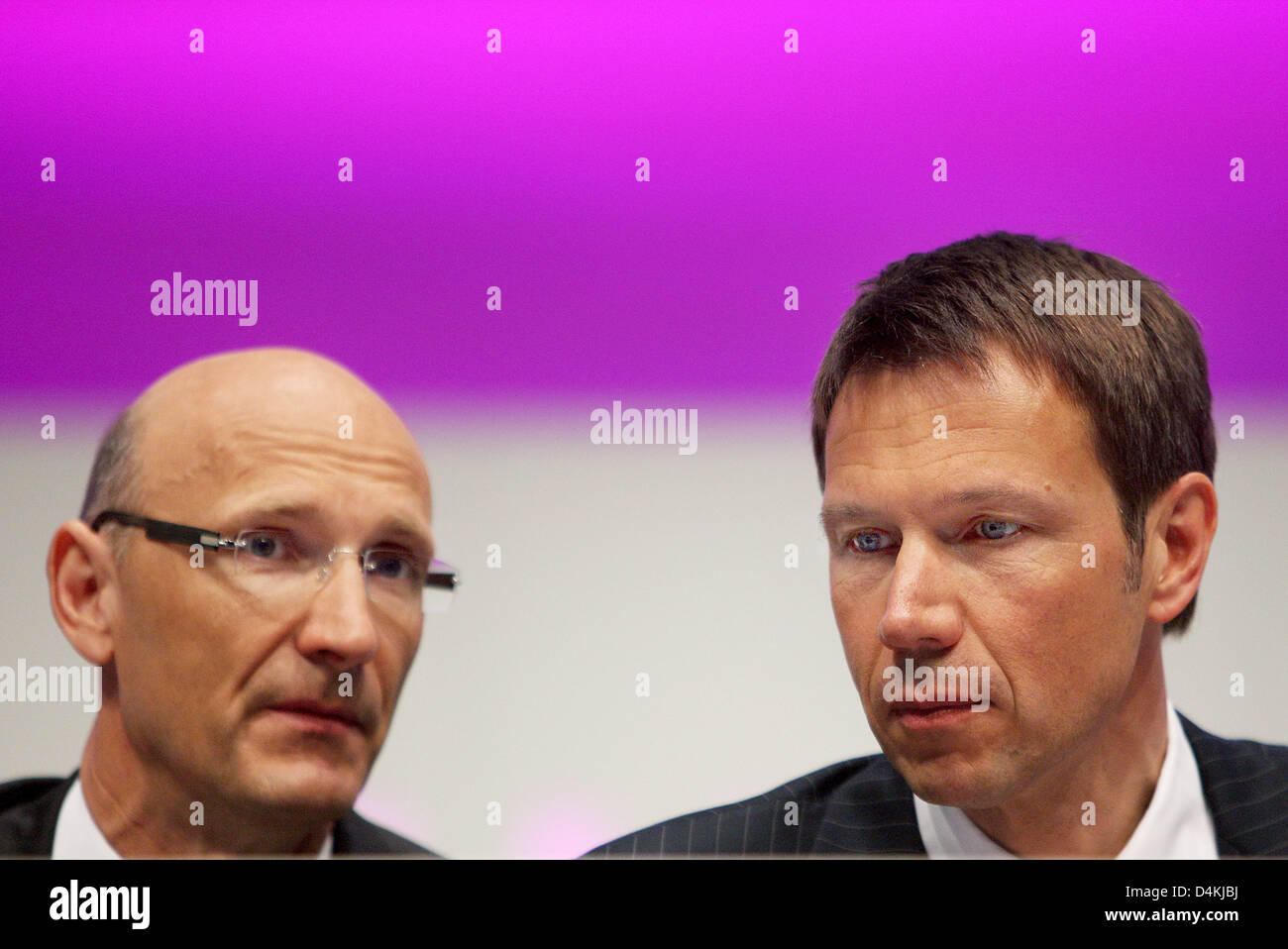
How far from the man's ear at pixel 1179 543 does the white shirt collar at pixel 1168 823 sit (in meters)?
0.24

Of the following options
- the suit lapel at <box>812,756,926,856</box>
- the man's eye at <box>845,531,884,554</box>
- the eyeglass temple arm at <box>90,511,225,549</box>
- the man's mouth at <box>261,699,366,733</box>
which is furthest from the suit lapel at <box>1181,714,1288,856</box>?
the eyeglass temple arm at <box>90,511,225,549</box>

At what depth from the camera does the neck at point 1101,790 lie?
2.40m

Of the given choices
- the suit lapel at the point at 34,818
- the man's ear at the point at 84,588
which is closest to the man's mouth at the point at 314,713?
the man's ear at the point at 84,588

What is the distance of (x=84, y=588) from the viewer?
255 cm

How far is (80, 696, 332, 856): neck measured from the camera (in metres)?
2.52

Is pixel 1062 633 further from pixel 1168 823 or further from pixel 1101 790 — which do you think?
pixel 1168 823

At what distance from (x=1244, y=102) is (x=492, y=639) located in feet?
6.80

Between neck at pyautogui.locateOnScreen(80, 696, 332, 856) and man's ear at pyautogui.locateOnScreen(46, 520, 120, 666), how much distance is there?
0.45ft

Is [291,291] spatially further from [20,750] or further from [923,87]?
[923,87]

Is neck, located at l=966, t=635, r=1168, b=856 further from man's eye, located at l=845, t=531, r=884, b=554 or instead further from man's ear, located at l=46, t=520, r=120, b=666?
man's ear, located at l=46, t=520, r=120, b=666

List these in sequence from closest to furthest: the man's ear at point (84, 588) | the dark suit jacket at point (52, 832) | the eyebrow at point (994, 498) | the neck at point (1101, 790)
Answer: the eyebrow at point (994, 498) < the neck at point (1101, 790) < the man's ear at point (84, 588) < the dark suit jacket at point (52, 832)

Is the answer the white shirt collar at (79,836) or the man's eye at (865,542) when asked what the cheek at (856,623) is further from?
the white shirt collar at (79,836)

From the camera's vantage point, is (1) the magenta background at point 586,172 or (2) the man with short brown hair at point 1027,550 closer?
(2) the man with short brown hair at point 1027,550
